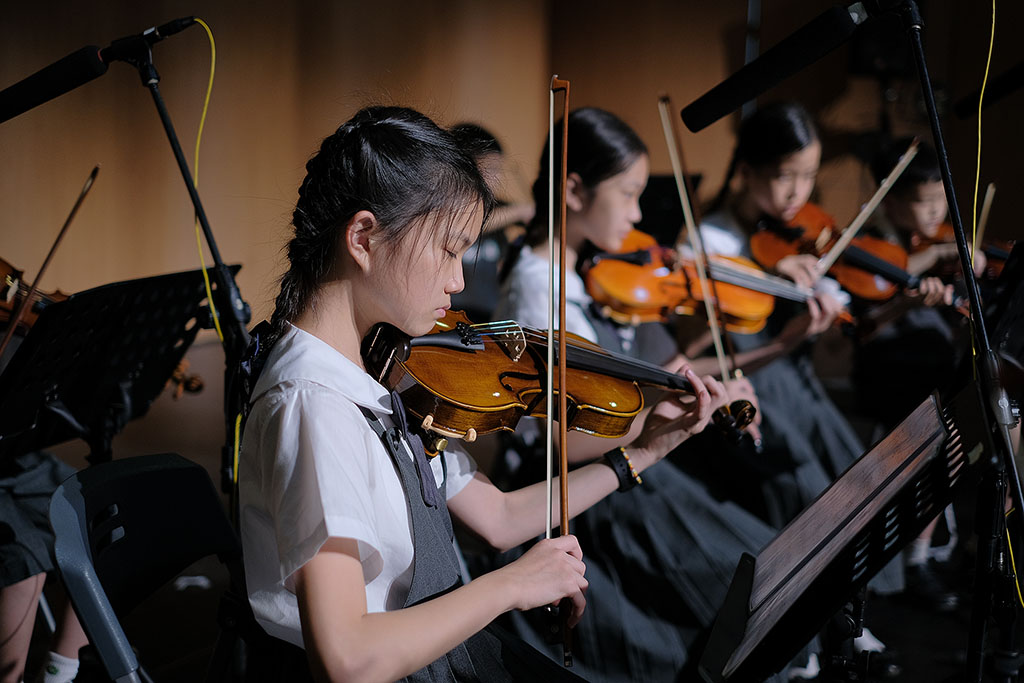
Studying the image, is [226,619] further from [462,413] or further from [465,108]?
[465,108]

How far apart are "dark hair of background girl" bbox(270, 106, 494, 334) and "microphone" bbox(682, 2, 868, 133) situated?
1.40 ft

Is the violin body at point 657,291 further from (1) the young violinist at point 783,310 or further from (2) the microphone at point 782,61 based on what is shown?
(2) the microphone at point 782,61

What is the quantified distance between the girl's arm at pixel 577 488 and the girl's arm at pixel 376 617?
274mm

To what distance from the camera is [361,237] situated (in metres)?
0.91

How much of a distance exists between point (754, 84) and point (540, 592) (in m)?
0.75

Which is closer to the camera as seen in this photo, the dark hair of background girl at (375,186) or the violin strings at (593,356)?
the dark hair of background girl at (375,186)

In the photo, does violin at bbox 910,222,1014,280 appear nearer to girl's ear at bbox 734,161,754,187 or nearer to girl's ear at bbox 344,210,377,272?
girl's ear at bbox 734,161,754,187

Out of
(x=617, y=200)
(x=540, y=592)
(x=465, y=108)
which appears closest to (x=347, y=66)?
(x=465, y=108)

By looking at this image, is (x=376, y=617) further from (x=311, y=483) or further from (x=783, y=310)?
(x=783, y=310)

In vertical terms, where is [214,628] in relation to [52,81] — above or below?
below

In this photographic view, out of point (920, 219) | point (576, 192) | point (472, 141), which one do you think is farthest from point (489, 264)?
point (472, 141)

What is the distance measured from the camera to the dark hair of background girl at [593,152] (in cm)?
181

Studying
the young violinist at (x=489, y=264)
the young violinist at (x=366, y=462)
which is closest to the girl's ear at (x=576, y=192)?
the young violinist at (x=489, y=264)

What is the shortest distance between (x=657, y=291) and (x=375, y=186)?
1.35 metres
